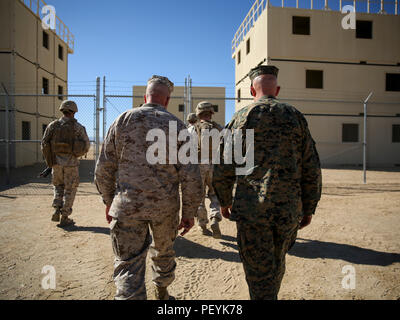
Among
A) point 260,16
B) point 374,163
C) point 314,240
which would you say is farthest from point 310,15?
point 314,240

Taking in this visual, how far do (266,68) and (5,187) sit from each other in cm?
840

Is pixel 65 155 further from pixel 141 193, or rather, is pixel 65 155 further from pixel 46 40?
pixel 46 40

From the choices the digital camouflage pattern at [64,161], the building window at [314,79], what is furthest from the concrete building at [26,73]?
the building window at [314,79]

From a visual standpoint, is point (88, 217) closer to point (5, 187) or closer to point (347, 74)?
point (5, 187)

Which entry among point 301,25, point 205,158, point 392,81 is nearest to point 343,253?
point 205,158

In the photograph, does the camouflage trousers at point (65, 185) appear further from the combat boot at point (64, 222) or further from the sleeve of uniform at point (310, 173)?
the sleeve of uniform at point (310, 173)

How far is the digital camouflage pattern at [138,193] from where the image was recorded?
191 cm

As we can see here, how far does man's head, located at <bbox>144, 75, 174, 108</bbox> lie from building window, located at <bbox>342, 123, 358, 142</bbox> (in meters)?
15.7

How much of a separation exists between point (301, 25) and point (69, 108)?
51.4 feet

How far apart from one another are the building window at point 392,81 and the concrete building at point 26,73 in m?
18.1

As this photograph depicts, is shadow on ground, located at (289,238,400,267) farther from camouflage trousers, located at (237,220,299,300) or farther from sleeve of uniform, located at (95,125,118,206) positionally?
sleeve of uniform, located at (95,125,118,206)

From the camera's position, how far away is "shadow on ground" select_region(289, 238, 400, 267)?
315 centimetres

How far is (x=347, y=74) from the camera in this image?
1510cm

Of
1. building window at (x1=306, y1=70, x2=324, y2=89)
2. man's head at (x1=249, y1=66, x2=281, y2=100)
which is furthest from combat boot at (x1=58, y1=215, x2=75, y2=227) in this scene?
building window at (x1=306, y1=70, x2=324, y2=89)
